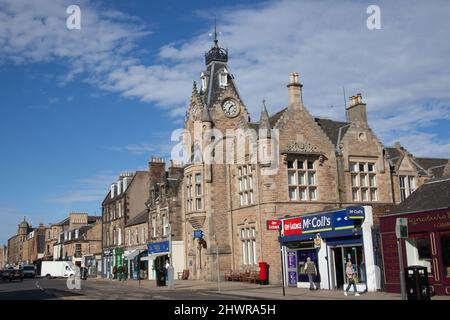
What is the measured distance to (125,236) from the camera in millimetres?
61312

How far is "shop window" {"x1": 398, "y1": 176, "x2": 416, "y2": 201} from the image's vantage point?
3928 cm

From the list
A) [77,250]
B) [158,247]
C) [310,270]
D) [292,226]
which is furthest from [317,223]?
[77,250]

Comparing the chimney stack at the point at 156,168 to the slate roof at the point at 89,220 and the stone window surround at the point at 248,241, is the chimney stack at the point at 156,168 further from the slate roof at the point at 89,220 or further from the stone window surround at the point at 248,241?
the slate roof at the point at 89,220

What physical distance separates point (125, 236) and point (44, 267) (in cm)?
2001

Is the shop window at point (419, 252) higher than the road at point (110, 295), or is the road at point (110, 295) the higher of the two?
the shop window at point (419, 252)

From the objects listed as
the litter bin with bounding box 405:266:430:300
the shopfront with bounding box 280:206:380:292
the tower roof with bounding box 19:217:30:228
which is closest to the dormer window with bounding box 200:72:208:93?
the shopfront with bounding box 280:206:380:292

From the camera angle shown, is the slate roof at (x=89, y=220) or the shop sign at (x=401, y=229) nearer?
the shop sign at (x=401, y=229)

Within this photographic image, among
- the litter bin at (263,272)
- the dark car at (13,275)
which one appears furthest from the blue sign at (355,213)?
the dark car at (13,275)

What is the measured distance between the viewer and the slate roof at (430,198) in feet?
76.7

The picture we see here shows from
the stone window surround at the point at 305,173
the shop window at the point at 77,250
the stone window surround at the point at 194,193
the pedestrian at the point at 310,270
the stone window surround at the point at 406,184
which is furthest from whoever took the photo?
the shop window at the point at 77,250

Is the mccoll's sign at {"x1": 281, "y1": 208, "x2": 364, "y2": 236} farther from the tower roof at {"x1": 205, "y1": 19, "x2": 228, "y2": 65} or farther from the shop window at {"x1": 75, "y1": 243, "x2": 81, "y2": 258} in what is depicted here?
the shop window at {"x1": 75, "y1": 243, "x2": 81, "y2": 258}

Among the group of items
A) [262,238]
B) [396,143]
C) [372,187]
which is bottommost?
[262,238]
